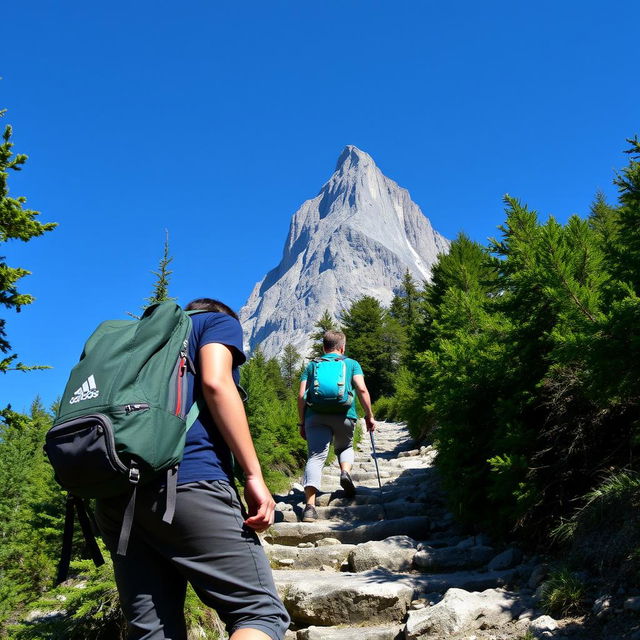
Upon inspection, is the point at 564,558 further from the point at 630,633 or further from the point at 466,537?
the point at 466,537

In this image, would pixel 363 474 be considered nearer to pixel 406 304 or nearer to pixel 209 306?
pixel 209 306

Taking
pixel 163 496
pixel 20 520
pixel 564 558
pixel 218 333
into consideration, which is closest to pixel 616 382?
pixel 564 558

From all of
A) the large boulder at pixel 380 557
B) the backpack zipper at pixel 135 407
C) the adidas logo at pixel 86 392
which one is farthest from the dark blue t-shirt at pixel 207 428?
the large boulder at pixel 380 557

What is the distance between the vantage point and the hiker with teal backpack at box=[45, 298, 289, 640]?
183 centimetres

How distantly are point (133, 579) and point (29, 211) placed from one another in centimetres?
709

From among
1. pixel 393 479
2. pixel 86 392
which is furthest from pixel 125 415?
pixel 393 479

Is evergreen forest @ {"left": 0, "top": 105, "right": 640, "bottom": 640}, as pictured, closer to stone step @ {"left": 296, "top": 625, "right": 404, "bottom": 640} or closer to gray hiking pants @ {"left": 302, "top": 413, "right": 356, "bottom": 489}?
stone step @ {"left": 296, "top": 625, "right": 404, "bottom": 640}

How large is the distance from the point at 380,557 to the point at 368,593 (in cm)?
85

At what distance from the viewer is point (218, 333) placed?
7.30ft

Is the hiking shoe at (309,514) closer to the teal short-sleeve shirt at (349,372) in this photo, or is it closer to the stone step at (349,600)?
the teal short-sleeve shirt at (349,372)

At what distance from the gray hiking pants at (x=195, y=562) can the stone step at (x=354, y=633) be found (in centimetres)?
198

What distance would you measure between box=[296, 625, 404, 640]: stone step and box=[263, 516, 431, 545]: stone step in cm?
198

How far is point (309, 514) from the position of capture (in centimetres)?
637

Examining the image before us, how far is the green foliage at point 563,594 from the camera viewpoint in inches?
122
